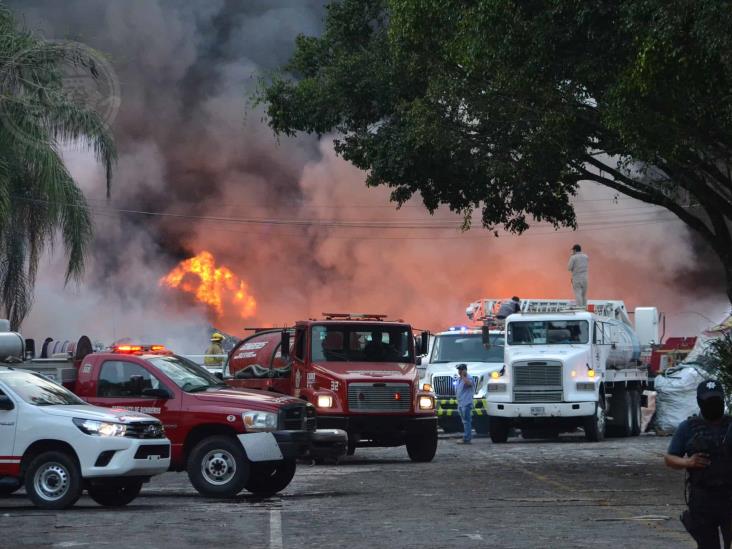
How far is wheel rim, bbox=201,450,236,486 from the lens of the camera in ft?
55.5

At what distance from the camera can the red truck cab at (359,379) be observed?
2342 cm

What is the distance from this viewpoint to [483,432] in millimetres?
34688

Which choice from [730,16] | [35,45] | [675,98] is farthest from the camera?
[35,45]

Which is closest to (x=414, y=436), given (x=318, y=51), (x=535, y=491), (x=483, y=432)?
(x=535, y=491)

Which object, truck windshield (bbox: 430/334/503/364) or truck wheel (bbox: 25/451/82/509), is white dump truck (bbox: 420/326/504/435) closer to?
truck windshield (bbox: 430/334/503/364)

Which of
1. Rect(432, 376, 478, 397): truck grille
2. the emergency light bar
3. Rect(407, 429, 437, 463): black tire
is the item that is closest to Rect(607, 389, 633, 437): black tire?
Rect(432, 376, 478, 397): truck grille

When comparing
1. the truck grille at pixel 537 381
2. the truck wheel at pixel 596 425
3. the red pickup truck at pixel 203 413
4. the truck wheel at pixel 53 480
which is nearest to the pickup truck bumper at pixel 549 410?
the truck grille at pixel 537 381

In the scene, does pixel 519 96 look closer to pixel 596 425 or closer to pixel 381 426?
pixel 381 426

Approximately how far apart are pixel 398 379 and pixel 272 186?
4387cm

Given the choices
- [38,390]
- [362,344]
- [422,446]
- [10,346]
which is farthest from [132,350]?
[422,446]

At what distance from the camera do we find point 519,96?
66.8 feet

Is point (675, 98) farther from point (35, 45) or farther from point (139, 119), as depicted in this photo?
point (139, 119)

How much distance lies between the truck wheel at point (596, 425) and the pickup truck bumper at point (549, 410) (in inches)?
11.3

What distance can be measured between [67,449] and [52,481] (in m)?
0.40
